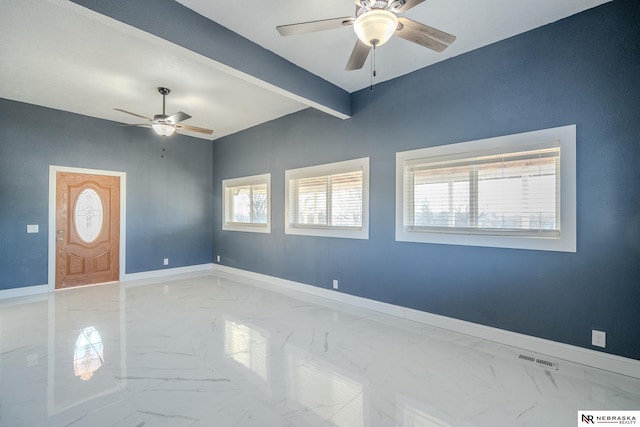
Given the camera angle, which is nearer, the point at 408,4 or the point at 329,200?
the point at 408,4

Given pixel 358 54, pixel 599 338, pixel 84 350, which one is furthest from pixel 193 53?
pixel 599 338

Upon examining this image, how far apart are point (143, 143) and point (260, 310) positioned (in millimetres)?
4421

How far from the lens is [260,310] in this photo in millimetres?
4176

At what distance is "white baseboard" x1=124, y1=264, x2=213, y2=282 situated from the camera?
5992 mm

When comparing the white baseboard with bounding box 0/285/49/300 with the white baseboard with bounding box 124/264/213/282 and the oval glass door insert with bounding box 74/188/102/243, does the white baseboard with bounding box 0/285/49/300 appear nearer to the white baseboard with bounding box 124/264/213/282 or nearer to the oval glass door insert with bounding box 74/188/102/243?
the oval glass door insert with bounding box 74/188/102/243

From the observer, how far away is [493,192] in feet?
10.4

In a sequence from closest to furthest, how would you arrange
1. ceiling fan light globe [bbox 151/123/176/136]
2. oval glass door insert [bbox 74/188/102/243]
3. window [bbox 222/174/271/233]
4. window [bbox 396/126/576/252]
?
window [bbox 396/126/576/252], ceiling fan light globe [bbox 151/123/176/136], oval glass door insert [bbox 74/188/102/243], window [bbox 222/174/271/233]

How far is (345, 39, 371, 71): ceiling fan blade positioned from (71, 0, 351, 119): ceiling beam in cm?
115

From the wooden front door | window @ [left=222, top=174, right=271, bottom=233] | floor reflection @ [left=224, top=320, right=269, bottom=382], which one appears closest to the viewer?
floor reflection @ [left=224, top=320, right=269, bottom=382]

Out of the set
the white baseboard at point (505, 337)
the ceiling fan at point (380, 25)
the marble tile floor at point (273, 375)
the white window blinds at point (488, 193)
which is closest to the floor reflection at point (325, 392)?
the marble tile floor at point (273, 375)

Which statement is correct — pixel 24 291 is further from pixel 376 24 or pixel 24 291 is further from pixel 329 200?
pixel 376 24

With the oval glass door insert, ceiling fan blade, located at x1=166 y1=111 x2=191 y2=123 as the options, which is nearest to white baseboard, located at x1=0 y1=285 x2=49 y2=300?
the oval glass door insert

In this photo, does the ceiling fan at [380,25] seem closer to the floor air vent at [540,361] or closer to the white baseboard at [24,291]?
the floor air vent at [540,361]

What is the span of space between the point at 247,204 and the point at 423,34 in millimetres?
4891
